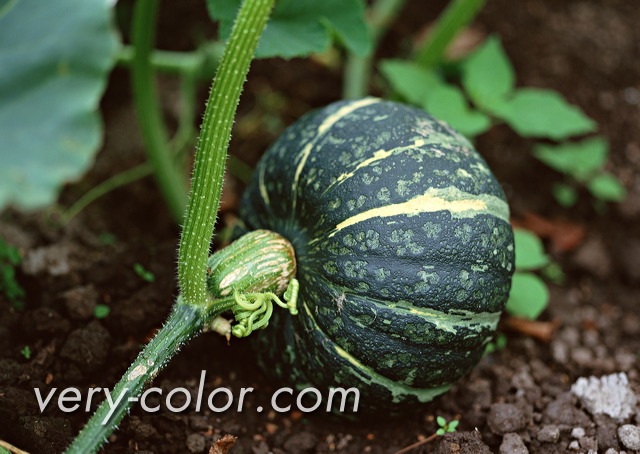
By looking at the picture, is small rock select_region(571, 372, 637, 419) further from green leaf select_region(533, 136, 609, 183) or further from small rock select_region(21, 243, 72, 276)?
small rock select_region(21, 243, 72, 276)

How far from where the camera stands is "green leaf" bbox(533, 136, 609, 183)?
322 cm

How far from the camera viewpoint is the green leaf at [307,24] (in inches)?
86.0

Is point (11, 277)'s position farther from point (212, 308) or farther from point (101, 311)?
point (212, 308)

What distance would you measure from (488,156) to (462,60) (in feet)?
1.70

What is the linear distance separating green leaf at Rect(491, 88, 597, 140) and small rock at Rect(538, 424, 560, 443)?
1.20 m

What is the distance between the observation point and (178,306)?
77.3 inches

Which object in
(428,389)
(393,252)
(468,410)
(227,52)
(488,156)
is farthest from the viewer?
(488,156)

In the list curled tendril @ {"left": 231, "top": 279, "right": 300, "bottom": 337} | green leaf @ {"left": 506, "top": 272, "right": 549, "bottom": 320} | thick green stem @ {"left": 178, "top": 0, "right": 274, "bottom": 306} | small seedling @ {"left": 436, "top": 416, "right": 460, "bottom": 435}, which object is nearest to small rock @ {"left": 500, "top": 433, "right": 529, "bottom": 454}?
small seedling @ {"left": 436, "top": 416, "right": 460, "bottom": 435}

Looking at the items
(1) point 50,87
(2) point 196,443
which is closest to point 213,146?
(1) point 50,87

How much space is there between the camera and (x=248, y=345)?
242cm

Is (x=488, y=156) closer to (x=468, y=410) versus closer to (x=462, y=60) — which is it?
(x=462, y=60)

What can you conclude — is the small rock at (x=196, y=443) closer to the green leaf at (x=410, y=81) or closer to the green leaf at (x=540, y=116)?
the green leaf at (x=410, y=81)

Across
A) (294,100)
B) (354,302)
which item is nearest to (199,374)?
(354,302)

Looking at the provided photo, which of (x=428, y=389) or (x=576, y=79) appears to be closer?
(x=428, y=389)
